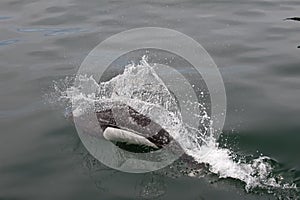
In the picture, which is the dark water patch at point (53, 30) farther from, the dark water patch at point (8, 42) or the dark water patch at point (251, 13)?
the dark water patch at point (251, 13)

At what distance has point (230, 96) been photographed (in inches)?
292

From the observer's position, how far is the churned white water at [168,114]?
529 cm

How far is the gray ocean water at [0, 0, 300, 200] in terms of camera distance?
17.3ft

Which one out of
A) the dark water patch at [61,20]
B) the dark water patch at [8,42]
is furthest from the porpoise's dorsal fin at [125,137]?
the dark water patch at [61,20]

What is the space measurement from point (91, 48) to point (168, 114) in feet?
13.3

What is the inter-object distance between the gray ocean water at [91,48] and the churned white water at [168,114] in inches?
7.1

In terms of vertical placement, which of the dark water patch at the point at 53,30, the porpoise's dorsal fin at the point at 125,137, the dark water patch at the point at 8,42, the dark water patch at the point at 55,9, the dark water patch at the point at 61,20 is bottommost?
the porpoise's dorsal fin at the point at 125,137

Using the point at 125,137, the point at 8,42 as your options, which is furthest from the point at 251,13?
the point at 125,137

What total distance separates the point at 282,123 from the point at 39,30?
6.43 meters

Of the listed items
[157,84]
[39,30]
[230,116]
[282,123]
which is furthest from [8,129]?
[39,30]

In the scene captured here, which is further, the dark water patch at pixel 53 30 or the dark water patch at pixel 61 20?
the dark water patch at pixel 61 20

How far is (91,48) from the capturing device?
9.88 m

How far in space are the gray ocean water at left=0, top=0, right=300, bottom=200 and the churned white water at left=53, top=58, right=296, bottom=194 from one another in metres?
0.18

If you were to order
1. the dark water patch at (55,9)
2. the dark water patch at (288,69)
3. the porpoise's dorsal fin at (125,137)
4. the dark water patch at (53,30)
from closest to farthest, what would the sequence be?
the porpoise's dorsal fin at (125,137) → the dark water patch at (288,69) → the dark water patch at (53,30) → the dark water patch at (55,9)
